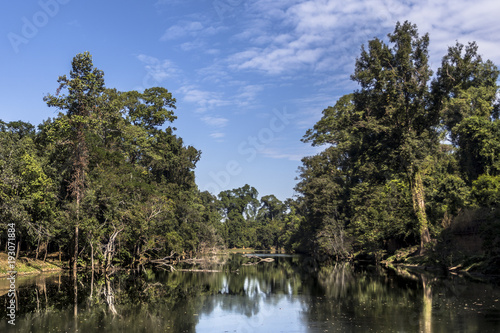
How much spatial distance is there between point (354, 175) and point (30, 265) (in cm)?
4364

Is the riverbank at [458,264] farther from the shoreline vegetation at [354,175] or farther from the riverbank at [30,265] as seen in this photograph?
the riverbank at [30,265]

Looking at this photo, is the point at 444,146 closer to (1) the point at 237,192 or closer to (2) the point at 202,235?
(2) the point at 202,235

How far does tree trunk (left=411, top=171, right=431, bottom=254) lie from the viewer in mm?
38919

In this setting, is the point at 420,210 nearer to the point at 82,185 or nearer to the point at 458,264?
the point at 458,264

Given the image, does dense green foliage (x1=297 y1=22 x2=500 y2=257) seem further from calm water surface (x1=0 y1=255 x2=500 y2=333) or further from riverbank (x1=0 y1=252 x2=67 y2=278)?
riverbank (x1=0 y1=252 x2=67 y2=278)

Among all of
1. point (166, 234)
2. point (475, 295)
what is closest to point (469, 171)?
point (475, 295)

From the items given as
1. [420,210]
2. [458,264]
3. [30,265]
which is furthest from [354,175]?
[30,265]

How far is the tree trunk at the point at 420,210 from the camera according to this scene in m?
38.9

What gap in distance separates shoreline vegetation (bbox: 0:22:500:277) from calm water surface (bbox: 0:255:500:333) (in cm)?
832

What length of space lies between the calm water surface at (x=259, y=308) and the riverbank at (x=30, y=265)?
9526 mm

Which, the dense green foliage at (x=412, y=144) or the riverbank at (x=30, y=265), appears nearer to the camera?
the riverbank at (x=30, y=265)

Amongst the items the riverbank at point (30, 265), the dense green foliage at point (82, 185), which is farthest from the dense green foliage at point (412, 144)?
the riverbank at point (30, 265)

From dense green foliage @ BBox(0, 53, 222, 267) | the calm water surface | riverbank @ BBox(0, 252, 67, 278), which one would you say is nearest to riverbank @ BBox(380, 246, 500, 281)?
the calm water surface

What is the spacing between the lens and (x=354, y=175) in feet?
192
